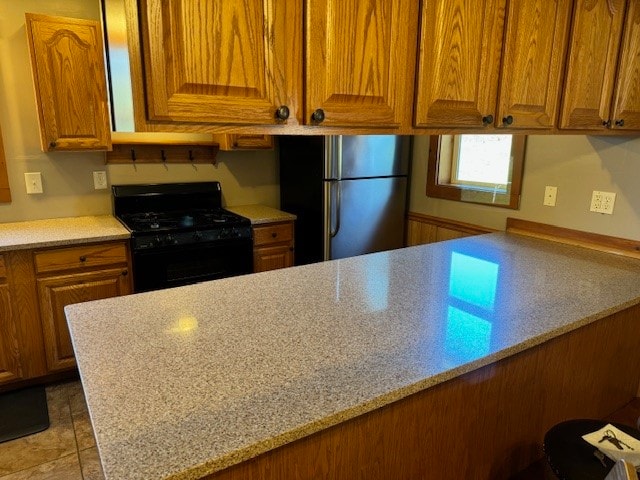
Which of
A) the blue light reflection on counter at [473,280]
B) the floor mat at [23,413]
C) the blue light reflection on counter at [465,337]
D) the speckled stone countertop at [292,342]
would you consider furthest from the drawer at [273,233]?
the blue light reflection on counter at [465,337]

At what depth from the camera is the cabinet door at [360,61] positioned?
39.1 inches

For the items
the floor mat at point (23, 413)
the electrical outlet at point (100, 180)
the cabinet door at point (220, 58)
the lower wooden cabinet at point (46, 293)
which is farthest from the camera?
the electrical outlet at point (100, 180)

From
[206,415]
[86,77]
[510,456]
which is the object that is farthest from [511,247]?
[86,77]

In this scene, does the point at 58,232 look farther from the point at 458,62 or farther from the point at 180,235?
the point at 458,62

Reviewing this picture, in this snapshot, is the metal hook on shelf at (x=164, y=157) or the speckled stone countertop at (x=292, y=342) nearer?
the speckled stone countertop at (x=292, y=342)

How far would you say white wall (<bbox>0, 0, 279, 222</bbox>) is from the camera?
8.28ft

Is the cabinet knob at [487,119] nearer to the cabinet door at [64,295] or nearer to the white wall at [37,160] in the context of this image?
the cabinet door at [64,295]

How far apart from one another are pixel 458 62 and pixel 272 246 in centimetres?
206

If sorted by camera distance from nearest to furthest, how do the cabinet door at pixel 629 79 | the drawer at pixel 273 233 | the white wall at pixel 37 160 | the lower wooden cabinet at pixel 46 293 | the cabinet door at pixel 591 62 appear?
the cabinet door at pixel 591 62 < the cabinet door at pixel 629 79 < the lower wooden cabinet at pixel 46 293 < the white wall at pixel 37 160 < the drawer at pixel 273 233

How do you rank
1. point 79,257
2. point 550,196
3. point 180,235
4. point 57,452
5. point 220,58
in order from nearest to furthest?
point 220,58 → point 57,452 → point 79,257 → point 550,196 → point 180,235

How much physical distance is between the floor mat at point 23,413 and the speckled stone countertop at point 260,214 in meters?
1.59

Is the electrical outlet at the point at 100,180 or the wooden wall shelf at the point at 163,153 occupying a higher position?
the wooden wall shelf at the point at 163,153

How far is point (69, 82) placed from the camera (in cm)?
250

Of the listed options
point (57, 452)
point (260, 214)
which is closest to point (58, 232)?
point (57, 452)
